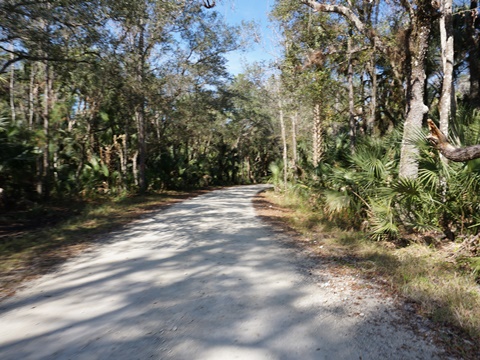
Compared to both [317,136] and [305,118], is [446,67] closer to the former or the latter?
[317,136]

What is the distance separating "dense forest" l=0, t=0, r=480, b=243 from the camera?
641 cm

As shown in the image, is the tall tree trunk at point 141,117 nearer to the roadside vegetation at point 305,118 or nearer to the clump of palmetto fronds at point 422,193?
the roadside vegetation at point 305,118

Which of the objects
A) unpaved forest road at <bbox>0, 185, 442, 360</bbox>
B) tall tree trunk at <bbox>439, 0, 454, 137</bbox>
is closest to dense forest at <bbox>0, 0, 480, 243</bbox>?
tall tree trunk at <bbox>439, 0, 454, 137</bbox>

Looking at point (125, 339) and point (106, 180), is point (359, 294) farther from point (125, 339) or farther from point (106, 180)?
point (106, 180)

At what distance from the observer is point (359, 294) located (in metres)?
4.03

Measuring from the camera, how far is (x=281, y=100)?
16250mm

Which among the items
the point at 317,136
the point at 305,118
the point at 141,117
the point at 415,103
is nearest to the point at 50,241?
the point at 415,103

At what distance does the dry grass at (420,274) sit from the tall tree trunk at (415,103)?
5.66 feet

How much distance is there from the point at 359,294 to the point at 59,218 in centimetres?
821

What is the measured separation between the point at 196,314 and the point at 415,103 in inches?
256

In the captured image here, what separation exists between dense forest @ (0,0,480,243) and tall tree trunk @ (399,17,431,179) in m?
0.03

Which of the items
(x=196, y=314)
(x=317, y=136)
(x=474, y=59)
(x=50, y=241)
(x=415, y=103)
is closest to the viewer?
(x=196, y=314)

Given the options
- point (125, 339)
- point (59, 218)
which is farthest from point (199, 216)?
point (125, 339)

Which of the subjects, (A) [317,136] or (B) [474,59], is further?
(A) [317,136]
